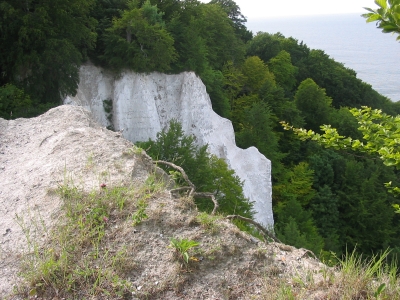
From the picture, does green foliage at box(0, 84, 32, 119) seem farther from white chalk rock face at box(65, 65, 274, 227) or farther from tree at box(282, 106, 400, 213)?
tree at box(282, 106, 400, 213)

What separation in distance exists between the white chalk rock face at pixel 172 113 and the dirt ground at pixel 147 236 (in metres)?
17.1

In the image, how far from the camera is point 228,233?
171 inches

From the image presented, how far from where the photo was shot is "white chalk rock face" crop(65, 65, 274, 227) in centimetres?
2298

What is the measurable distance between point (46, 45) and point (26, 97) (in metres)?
2.53

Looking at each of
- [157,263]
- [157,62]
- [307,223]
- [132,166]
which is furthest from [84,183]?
[307,223]

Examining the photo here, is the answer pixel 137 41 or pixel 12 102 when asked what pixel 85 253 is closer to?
pixel 12 102

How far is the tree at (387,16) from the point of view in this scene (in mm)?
3967

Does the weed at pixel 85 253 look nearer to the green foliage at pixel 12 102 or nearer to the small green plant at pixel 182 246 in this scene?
the small green plant at pixel 182 246

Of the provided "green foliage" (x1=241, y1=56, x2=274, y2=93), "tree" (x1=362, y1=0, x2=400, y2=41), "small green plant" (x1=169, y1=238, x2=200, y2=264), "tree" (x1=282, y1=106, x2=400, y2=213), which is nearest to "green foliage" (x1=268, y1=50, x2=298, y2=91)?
"green foliage" (x1=241, y1=56, x2=274, y2=93)

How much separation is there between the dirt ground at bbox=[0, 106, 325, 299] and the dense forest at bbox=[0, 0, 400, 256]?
3.61 metres

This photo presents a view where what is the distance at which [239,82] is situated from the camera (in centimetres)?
3881

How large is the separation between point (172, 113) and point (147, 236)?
21.6 metres

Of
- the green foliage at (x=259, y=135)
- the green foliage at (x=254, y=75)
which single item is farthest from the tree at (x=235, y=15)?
the green foliage at (x=259, y=135)

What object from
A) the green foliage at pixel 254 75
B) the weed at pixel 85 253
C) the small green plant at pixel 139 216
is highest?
the green foliage at pixel 254 75
